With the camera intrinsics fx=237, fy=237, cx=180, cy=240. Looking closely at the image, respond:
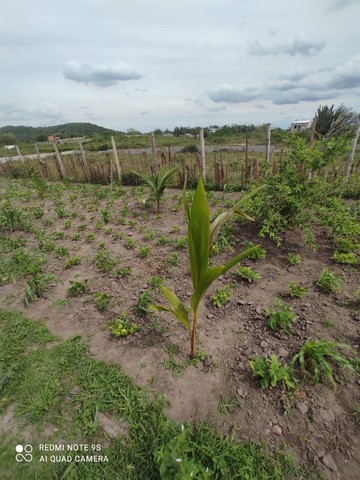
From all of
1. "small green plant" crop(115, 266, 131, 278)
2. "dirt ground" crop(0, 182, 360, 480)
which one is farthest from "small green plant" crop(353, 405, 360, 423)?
"small green plant" crop(115, 266, 131, 278)

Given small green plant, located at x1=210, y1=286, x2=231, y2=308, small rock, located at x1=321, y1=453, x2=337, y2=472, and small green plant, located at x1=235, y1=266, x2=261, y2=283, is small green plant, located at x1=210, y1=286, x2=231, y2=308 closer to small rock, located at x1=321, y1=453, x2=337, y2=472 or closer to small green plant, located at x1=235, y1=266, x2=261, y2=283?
small green plant, located at x1=235, y1=266, x2=261, y2=283

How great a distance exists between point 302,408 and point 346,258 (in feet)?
6.31

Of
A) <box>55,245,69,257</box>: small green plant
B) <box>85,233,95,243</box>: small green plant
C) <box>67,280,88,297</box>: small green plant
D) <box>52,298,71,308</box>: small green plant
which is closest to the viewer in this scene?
<box>52,298,71,308</box>: small green plant

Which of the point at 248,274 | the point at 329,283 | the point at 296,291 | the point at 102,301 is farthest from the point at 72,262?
the point at 329,283

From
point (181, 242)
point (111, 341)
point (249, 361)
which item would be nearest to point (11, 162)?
point (181, 242)

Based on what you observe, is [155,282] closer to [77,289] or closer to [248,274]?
[77,289]

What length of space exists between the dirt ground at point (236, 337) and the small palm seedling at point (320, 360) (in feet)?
0.28

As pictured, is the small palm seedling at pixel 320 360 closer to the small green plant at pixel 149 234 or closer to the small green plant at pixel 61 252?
the small green plant at pixel 149 234

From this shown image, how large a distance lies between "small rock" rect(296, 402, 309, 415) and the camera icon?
160 cm

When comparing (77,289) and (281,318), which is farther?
(77,289)

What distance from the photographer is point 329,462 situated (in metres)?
1.26

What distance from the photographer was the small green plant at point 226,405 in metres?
1.51

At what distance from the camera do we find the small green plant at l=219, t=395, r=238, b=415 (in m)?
1.51

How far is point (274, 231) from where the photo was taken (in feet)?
10.4
